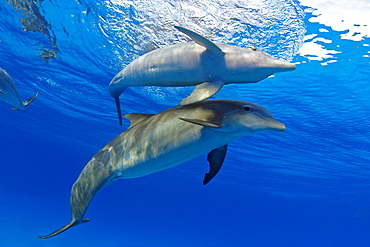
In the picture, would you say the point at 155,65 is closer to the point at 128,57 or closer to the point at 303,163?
the point at 128,57

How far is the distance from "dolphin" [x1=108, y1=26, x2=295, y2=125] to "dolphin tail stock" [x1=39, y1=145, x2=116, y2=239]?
5.40 feet

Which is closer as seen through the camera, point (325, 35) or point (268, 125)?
point (268, 125)

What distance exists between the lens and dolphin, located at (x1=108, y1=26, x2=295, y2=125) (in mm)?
3986

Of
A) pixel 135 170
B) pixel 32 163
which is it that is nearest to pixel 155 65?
pixel 135 170

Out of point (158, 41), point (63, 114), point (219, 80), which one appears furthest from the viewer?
point (63, 114)

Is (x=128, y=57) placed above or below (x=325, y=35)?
below

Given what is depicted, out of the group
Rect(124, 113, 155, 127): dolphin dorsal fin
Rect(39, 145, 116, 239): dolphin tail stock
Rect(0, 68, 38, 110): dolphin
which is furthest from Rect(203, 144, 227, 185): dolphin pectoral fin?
Rect(0, 68, 38, 110): dolphin

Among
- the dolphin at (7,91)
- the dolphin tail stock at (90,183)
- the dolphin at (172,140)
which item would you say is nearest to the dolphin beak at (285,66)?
the dolphin at (172,140)

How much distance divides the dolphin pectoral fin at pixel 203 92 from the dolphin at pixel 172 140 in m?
0.25

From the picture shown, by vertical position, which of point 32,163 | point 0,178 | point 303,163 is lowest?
point 0,178

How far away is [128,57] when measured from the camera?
15.0 metres

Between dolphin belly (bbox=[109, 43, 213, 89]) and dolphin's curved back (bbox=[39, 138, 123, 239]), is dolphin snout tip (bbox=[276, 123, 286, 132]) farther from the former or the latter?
dolphin's curved back (bbox=[39, 138, 123, 239])

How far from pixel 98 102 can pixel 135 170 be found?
807 inches

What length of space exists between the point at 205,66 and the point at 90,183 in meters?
2.98
